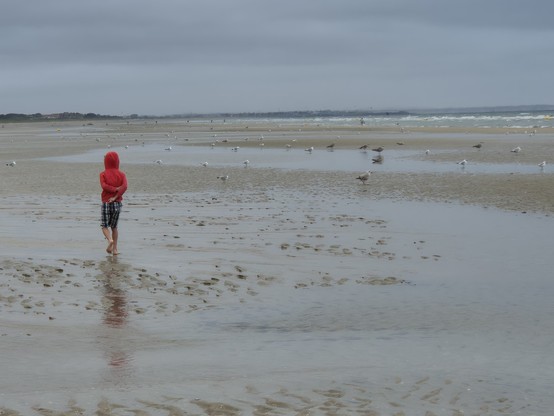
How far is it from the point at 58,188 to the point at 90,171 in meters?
7.42

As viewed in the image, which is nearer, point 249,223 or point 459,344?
point 459,344

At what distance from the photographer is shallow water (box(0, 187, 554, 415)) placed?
6.70 metres

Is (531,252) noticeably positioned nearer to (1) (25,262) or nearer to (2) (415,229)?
(2) (415,229)

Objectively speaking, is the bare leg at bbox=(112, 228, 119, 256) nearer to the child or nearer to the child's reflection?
the child

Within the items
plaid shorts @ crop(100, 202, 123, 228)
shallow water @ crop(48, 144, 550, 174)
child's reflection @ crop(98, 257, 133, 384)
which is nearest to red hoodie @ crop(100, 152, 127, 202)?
plaid shorts @ crop(100, 202, 123, 228)

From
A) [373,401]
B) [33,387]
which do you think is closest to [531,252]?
[373,401]

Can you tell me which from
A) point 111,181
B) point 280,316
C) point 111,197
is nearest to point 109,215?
point 111,197

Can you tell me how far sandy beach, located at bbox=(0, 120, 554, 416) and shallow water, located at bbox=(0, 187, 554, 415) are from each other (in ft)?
0.10

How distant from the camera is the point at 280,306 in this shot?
9.99 meters

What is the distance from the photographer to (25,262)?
12117 millimetres

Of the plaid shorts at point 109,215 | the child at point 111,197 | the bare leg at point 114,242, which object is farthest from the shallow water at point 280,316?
the plaid shorts at point 109,215

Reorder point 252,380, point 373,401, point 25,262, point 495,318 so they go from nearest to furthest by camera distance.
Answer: point 373,401
point 252,380
point 495,318
point 25,262

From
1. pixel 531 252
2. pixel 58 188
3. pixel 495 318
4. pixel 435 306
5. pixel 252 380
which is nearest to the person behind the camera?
pixel 252 380

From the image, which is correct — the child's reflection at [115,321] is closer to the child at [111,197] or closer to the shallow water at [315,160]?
the child at [111,197]
